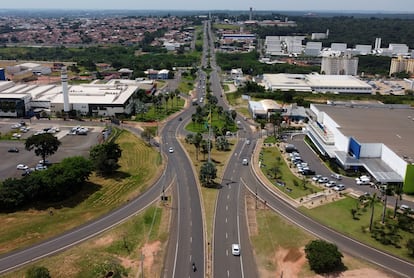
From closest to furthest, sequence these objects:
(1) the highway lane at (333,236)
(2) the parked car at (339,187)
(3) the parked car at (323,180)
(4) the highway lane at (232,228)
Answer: (4) the highway lane at (232,228) < (1) the highway lane at (333,236) < (2) the parked car at (339,187) < (3) the parked car at (323,180)

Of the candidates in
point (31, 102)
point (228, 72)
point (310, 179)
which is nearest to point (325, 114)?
point (310, 179)

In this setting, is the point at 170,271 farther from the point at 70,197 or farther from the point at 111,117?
the point at 111,117

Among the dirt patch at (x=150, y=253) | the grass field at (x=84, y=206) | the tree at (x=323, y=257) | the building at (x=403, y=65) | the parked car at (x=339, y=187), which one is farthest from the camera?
the building at (x=403, y=65)

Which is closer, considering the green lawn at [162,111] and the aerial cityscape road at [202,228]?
the aerial cityscape road at [202,228]

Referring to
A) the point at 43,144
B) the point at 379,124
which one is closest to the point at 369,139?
the point at 379,124

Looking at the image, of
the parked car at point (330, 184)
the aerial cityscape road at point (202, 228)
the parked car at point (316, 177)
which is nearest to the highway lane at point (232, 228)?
the aerial cityscape road at point (202, 228)

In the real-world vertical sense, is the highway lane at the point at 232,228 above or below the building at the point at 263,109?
below

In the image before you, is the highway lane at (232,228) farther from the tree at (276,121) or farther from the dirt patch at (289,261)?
the tree at (276,121)

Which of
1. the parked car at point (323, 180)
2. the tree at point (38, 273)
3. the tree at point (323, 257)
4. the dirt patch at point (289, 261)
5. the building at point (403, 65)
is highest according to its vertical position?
the building at point (403, 65)
